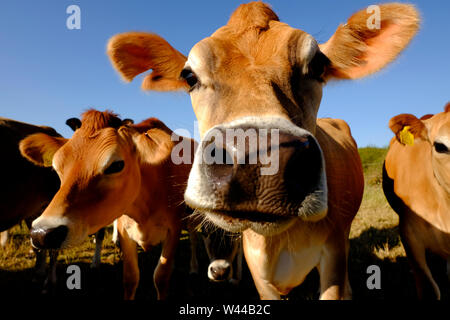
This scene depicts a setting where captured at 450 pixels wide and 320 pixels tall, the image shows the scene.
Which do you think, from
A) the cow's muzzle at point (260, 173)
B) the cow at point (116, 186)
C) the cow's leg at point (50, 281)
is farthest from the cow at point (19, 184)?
the cow's muzzle at point (260, 173)

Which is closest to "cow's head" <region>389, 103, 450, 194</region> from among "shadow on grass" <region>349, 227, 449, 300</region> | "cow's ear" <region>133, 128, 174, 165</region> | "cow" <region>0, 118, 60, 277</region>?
"shadow on grass" <region>349, 227, 449, 300</region>

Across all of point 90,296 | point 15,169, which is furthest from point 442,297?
point 15,169

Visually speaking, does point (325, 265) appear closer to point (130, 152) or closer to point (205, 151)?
point (205, 151)

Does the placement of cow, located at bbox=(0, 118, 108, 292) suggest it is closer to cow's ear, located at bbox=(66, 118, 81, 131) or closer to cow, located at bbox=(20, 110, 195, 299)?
cow, located at bbox=(20, 110, 195, 299)

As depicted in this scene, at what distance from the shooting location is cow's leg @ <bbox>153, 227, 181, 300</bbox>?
354cm

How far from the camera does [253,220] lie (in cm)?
142

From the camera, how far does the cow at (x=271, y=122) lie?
1.29 m

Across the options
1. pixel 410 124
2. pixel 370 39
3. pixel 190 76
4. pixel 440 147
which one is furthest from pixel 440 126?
pixel 190 76

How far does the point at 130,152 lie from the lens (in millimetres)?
3344

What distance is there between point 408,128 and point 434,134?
1.11ft

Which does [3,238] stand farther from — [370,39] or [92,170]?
[370,39]

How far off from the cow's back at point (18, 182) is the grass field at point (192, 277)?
1226 millimetres

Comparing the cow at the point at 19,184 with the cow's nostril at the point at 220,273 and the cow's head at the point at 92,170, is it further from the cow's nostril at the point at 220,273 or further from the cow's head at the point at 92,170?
the cow's nostril at the point at 220,273

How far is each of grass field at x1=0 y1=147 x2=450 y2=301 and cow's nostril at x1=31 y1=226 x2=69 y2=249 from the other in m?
2.25
